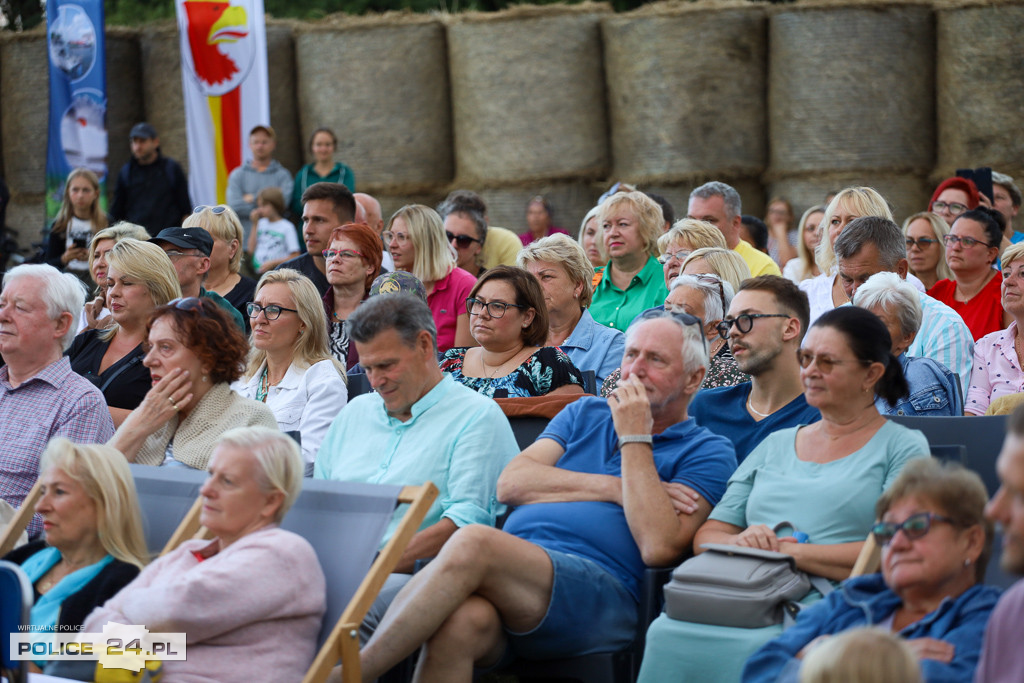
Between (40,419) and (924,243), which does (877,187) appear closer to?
(924,243)

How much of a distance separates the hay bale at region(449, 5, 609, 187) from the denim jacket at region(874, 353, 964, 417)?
5533 millimetres

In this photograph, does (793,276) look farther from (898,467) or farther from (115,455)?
(115,455)

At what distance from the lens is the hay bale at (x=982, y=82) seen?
331 inches

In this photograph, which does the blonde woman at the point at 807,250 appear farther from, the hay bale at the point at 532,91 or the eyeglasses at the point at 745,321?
the eyeglasses at the point at 745,321

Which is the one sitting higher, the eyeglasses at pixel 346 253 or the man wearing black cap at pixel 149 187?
the man wearing black cap at pixel 149 187

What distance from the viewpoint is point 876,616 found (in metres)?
2.80

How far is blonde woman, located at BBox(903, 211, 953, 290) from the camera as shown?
6293 mm

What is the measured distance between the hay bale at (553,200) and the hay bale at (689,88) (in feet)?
1.47

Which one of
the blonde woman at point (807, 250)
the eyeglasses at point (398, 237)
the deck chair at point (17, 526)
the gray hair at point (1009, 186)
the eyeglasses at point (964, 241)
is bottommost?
the deck chair at point (17, 526)

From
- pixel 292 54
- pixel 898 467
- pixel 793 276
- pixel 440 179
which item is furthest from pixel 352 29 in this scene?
pixel 898 467

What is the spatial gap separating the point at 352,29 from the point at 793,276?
166 inches

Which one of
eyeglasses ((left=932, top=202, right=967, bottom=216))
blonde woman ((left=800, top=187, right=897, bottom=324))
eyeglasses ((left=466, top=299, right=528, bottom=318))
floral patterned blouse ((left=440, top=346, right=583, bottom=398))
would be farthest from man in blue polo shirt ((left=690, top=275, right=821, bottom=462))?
eyeglasses ((left=932, top=202, right=967, bottom=216))

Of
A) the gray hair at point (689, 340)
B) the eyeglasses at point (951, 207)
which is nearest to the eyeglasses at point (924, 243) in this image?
the eyeglasses at point (951, 207)

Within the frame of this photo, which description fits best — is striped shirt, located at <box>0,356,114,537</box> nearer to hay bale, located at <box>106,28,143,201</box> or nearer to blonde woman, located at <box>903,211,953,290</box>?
blonde woman, located at <box>903,211,953,290</box>
